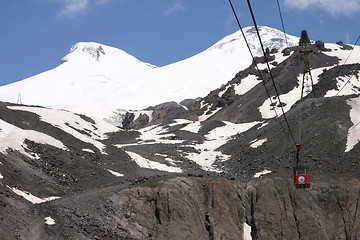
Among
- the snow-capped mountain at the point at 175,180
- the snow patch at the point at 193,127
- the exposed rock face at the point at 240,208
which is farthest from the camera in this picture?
the snow patch at the point at 193,127

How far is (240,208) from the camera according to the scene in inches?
2156

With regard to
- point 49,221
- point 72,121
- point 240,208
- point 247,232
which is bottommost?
point 247,232

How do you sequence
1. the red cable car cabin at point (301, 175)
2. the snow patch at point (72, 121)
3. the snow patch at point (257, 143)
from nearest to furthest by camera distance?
the red cable car cabin at point (301, 175) → the snow patch at point (257, 143) → the snow patch at point (72, 121)

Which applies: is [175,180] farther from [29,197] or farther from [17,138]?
[17,138]

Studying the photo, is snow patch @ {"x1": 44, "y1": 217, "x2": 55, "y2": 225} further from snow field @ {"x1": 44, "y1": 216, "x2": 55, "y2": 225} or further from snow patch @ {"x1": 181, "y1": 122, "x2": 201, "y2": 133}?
snow patch @ {"x1": 181, "y1": 122, "x2": 201, "y2": 133}

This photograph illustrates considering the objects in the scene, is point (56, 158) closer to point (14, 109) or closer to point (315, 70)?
point (14, 109)

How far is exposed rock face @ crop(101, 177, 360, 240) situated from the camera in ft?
160

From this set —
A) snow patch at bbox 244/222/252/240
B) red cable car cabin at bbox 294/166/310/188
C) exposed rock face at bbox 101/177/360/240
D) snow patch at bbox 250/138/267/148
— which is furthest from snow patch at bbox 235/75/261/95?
red cable car cabin at bbox 294/166/310/188

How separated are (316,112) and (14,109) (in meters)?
51.8

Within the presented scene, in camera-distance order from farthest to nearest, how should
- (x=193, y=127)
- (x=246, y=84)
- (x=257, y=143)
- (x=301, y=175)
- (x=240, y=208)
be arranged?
(x=246, y=84) → (x=193, y=127) → (x=257, y=143) → (x=240, y=208) → (x=301, y=175)

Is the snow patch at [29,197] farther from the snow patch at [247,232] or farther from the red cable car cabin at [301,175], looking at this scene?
the red cable car cabin at [301,175]

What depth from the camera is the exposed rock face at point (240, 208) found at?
48.8 m

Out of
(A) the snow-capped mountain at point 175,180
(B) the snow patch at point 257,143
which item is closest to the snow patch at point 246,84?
(A) the snow-capped mountain at point 175,180

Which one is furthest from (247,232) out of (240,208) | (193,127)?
(193,127)
